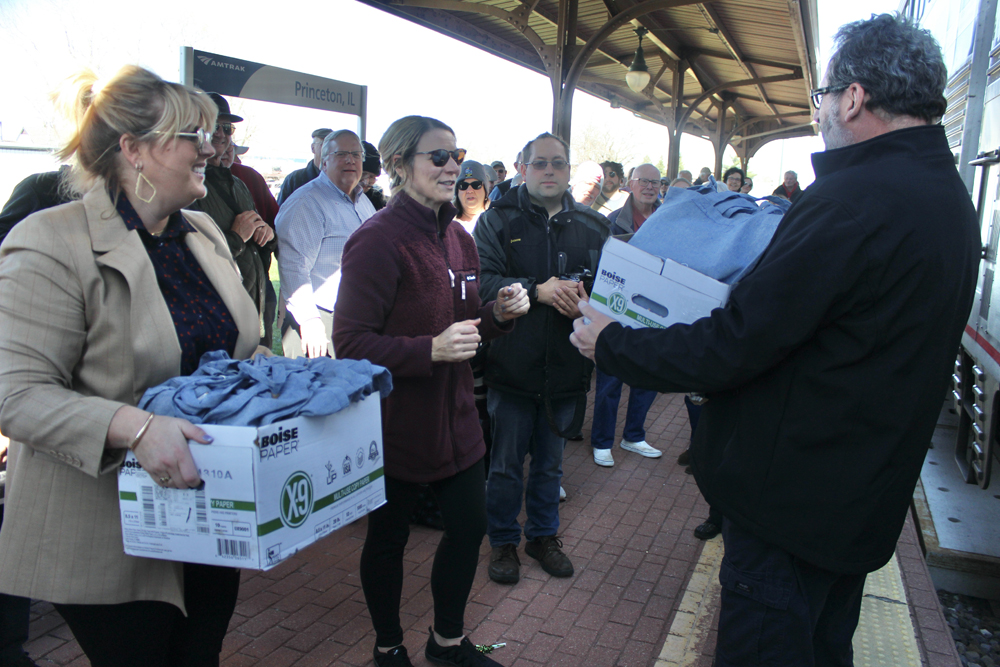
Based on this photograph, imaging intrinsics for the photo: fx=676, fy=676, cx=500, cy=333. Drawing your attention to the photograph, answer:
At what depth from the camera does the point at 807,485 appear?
1.73 meters

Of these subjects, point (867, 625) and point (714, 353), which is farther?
point (867, 625)

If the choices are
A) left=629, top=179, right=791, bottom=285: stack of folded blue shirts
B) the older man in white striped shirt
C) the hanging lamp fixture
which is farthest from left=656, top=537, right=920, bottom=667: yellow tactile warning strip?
the hanging lamp fixture

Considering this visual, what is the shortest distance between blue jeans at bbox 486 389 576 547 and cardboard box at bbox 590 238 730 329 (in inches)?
60.2

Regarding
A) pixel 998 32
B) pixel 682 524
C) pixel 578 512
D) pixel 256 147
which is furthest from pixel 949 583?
pixel 256 147

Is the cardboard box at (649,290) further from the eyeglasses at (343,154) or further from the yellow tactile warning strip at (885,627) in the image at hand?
the eyeglasses at (343,154)

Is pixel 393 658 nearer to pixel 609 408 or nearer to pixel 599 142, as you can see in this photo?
pixel 609 408

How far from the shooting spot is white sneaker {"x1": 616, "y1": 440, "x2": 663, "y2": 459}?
17.6 feet

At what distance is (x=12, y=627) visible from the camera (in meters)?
2.53

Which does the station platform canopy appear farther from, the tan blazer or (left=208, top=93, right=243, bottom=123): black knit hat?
the tan blazer

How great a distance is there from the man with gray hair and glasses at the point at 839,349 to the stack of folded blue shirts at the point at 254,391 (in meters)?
0.86

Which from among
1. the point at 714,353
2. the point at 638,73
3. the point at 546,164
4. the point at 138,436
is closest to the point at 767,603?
the point at 714,353

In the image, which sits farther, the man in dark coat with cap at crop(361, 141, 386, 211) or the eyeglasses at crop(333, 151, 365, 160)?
the man in dark coat with cap at crop(361, 141, 386, 211)

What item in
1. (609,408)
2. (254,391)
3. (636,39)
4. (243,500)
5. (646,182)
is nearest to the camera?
(243,500)

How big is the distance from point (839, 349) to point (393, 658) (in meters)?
1.98
